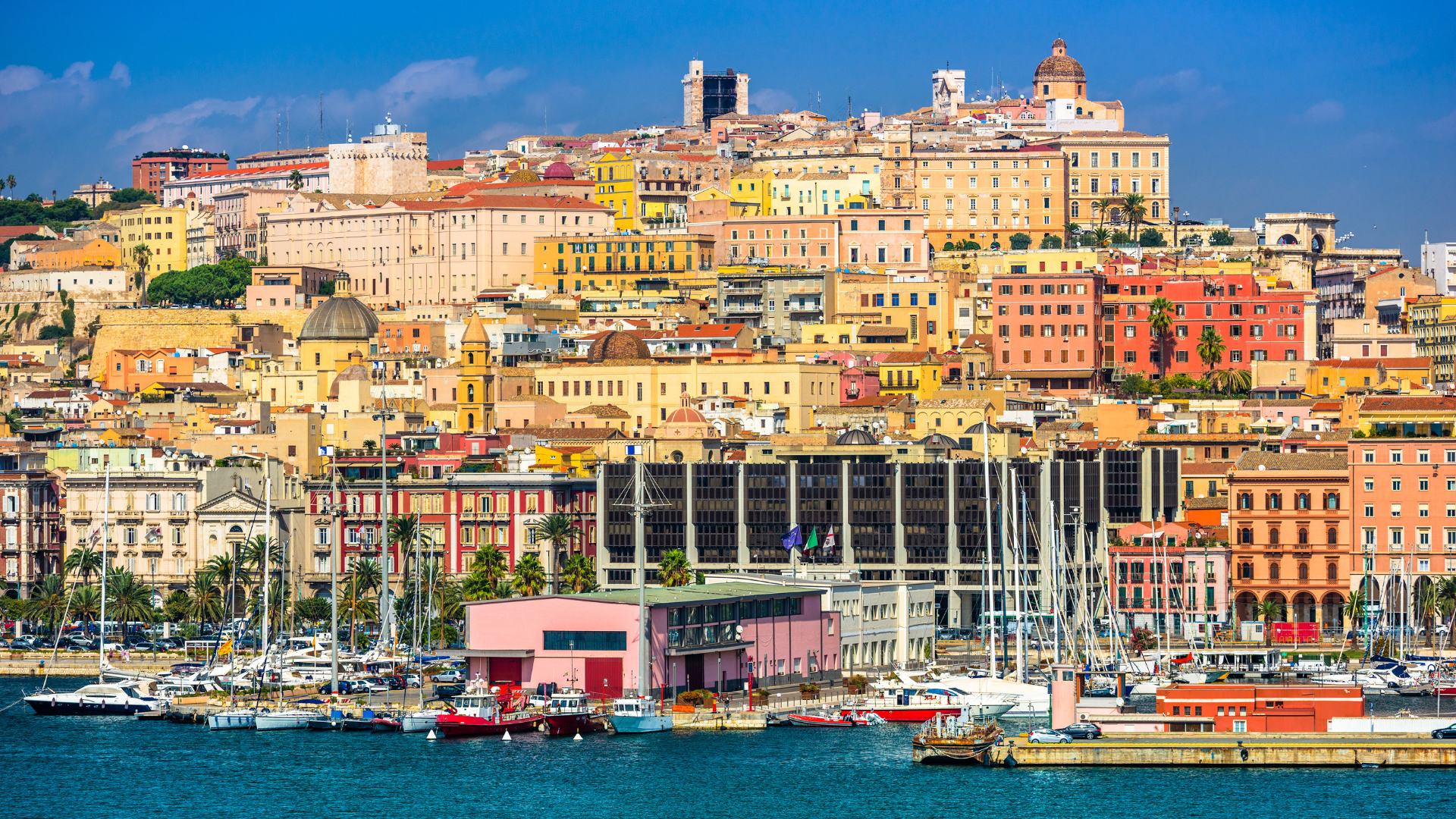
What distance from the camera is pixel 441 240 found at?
A: 565 feet

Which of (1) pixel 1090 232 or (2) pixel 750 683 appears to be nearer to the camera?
(2) pixel 750 683

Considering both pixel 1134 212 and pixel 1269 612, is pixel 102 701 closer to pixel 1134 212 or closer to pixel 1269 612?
pixel 1269 612

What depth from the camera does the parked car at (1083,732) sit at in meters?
80.6

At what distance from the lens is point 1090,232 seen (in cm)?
16975

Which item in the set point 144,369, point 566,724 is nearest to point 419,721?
point 566,724

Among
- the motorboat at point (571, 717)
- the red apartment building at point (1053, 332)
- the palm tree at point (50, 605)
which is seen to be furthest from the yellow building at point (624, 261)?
the motorboat at point (571, 717)

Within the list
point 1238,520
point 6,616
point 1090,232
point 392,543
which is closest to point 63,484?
point 6,616

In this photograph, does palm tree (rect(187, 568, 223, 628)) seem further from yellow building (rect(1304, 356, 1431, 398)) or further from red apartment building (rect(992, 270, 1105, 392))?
yellow building (rect(1304, 356, 1431, 398))

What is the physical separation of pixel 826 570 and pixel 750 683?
49.9ft

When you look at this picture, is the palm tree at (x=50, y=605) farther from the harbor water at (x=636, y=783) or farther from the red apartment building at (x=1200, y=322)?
the red apartment building at (x=1200, y=322)

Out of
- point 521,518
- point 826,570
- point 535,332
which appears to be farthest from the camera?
point 535,332

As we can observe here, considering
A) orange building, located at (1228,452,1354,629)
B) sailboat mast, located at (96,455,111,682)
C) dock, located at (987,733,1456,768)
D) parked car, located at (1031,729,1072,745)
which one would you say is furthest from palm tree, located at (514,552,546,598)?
dock, located at (987,733,1456,768)

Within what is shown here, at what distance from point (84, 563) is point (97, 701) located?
836 inches

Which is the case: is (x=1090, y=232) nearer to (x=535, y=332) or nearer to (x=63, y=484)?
(x=535, y=332)
